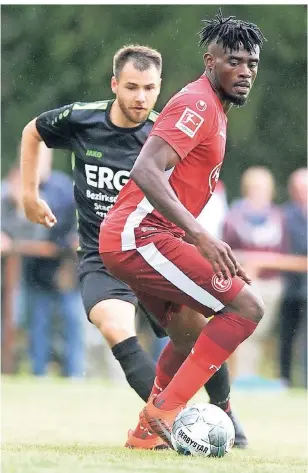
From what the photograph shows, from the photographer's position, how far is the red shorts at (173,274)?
6.61m

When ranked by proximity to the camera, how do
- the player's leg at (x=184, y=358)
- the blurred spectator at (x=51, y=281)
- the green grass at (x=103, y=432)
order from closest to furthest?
the green grass at (x=103, y=432) → the player's leg at (x=184, y=358) → the blurred spectator at (x=51, y=281)

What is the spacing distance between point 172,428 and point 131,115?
2.33 m

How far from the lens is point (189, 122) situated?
6531 millimetres

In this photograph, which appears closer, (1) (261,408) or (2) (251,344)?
(1) (261,408)

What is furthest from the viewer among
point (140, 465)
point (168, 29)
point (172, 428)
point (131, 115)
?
point (168, 29)

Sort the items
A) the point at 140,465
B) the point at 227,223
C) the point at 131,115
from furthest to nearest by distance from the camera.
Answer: the point at 227,223, the point at 131,115, the point at 140,465

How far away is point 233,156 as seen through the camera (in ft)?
65.0

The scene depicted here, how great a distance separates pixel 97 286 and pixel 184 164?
1.59 m

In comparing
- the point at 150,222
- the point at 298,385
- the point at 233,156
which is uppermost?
the point at 150,222

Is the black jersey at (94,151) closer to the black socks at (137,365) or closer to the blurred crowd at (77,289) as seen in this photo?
the black socks at (137,365)

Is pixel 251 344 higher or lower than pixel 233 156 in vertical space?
lower

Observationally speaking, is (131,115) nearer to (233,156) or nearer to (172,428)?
(172,428)

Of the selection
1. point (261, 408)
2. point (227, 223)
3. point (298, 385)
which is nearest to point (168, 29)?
point (227, 223)

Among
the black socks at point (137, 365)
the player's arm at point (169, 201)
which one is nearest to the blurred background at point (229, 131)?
the black socks at point (137, 365)
